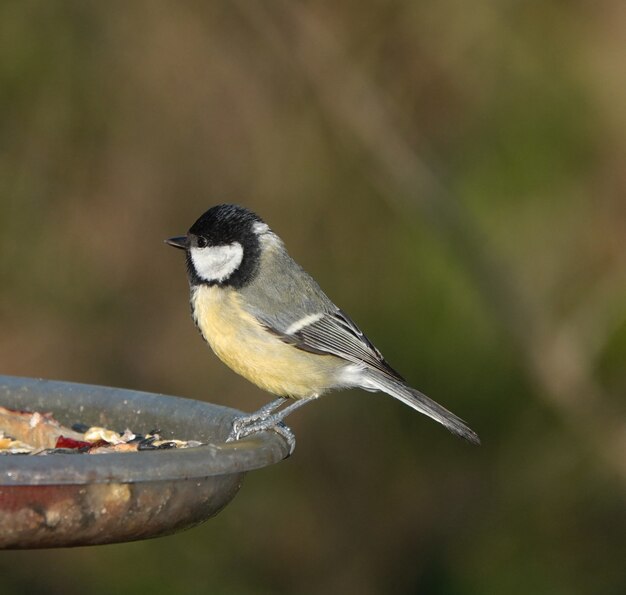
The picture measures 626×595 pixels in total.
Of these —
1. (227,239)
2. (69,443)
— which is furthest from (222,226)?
(69,443)

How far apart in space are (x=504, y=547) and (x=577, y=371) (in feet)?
3.15

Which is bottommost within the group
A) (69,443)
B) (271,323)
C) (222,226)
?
(69,443)

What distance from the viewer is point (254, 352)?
3746 mm

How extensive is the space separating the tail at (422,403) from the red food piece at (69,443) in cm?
134

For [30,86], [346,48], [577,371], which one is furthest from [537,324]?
[30,86]

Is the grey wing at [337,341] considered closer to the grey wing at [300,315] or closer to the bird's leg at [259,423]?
the grey wing at [300,315]

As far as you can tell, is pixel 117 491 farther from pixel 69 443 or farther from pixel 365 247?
pixel 365 247

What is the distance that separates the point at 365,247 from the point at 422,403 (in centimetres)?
263

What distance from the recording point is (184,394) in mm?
6508

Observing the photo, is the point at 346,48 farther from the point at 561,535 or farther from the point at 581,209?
the point at 561,535

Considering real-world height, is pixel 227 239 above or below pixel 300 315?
above

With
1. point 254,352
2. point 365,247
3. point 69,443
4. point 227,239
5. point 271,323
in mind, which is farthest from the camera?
point 365,247

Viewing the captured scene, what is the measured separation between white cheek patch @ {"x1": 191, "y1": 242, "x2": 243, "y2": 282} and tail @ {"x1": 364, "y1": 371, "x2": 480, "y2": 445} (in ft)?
2.10

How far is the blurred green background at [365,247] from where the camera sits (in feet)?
18.0
